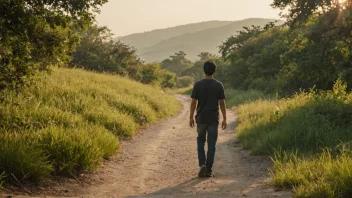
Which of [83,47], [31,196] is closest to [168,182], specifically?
[31,196]

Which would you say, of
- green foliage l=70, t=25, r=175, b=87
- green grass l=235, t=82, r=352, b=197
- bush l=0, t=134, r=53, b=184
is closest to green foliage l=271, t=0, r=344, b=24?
green grass l=235, t=82, r=352, b=197

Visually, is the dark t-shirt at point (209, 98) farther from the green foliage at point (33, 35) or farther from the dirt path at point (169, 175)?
the green foliage at point (33, 35)

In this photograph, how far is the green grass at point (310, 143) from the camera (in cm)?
496

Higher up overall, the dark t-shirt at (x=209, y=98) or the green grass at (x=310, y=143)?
the dark t-shirt at (x=209, y=98)

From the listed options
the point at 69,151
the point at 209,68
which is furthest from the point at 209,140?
the point at 69,151

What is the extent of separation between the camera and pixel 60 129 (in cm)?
749

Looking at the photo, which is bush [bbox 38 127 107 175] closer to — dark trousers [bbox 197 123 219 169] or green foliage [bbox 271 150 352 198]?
dark trousers [bbox 197 123 219 169]

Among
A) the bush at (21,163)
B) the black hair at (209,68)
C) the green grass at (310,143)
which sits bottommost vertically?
the green grass at (310,143)

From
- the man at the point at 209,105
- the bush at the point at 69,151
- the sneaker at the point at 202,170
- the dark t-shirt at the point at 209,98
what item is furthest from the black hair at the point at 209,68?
the bush at the point at 69,151

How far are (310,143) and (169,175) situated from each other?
3.56 meters

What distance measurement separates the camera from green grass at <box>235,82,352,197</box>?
16.3 feet

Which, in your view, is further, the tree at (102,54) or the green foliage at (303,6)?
the tree at (102,54)

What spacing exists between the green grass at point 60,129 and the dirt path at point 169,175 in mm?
387

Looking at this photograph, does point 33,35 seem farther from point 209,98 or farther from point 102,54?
point 102,54
